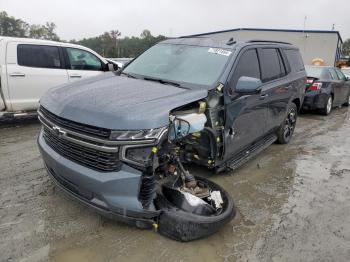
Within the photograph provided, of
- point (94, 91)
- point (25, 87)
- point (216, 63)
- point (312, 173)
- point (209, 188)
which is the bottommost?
point (312, 173)

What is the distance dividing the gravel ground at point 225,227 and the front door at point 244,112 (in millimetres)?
596

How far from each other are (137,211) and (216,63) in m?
2.23

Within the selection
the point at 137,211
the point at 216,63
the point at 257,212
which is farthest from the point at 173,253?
the point at 216,63

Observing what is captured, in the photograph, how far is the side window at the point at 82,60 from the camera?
7.75 metres

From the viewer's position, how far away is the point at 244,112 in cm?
437

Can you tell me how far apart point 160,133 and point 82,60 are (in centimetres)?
582

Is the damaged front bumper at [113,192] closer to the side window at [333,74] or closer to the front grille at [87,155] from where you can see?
the front grille at [87,155]

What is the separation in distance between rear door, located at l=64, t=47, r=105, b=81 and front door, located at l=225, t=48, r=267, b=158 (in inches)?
179

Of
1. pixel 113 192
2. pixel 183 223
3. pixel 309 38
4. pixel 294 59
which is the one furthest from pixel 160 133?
pixel 309 38

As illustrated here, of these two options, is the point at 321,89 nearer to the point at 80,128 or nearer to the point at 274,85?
the point at 274,85

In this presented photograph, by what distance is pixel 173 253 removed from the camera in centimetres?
297

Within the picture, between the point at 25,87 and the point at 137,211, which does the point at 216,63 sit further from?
the point at 25,87

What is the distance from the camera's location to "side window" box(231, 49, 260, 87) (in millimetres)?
4250

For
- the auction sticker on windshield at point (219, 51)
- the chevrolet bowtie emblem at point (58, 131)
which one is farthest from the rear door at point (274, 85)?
the chevrolet bowtie emblem at point (58, 131)
